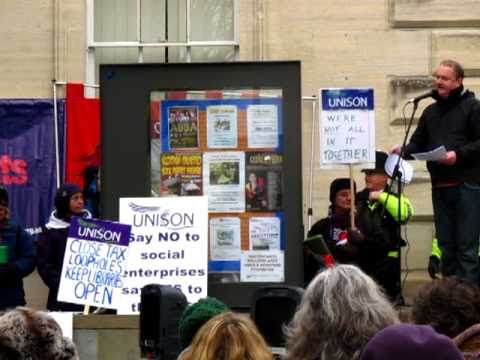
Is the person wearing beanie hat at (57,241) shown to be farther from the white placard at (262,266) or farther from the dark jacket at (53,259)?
the white placard at (262,266)

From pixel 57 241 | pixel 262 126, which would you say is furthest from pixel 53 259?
pixel 262 126

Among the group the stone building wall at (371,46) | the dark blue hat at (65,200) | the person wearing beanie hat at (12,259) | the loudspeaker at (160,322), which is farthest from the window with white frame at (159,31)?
the loudspeaker at (160,322)

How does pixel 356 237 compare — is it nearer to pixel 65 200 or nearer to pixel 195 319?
pixel 65 200

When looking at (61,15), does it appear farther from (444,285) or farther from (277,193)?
(444,285)

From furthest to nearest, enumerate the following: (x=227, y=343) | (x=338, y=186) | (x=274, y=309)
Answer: (x=338, y=186) → (x=274, y=309) → (x=227, y=343)

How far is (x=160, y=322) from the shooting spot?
22.9 ft

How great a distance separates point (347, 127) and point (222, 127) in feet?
3.31

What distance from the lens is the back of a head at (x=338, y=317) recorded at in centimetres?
491

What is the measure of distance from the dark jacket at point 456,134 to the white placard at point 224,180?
142 cm

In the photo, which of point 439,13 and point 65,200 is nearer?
point 65,200

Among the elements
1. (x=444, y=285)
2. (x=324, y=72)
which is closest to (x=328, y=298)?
(x=444, y=285)

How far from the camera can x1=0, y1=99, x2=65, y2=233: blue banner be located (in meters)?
12.1

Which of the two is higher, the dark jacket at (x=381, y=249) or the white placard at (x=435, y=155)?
the white placard at (x=435, y=155)

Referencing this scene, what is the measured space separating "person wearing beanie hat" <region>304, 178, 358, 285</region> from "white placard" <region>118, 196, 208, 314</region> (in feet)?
2.96
